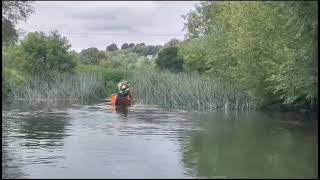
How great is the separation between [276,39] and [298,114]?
16.5 ft

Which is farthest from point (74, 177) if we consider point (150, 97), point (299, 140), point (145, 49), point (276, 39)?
point (145, 49)

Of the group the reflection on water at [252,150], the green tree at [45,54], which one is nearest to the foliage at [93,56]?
the green tree at [45,54]

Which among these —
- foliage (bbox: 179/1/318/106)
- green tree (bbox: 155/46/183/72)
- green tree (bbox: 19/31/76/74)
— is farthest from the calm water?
green tree (bbox: 155/46/183/72)

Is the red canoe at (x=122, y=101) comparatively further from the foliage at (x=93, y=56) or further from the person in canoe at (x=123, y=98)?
the foliage at (x=93, y=56)

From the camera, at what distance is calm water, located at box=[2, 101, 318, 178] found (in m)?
13.4

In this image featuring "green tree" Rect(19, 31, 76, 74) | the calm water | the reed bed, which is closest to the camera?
the calm water

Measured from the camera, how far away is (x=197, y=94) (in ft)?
117

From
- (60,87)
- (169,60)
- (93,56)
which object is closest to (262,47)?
(60,87)

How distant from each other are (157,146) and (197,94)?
1840cm

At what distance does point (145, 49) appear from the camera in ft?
308

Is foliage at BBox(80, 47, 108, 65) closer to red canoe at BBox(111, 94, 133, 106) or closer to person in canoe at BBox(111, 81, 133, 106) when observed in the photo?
person in canoe at BBox(111, 81, 133, 106)

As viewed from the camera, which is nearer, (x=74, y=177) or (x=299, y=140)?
(x=74, y=177)

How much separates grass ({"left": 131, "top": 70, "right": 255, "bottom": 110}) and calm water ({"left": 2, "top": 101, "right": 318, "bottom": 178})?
647 cm

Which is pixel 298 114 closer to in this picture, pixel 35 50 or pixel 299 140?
pixel 299 140
